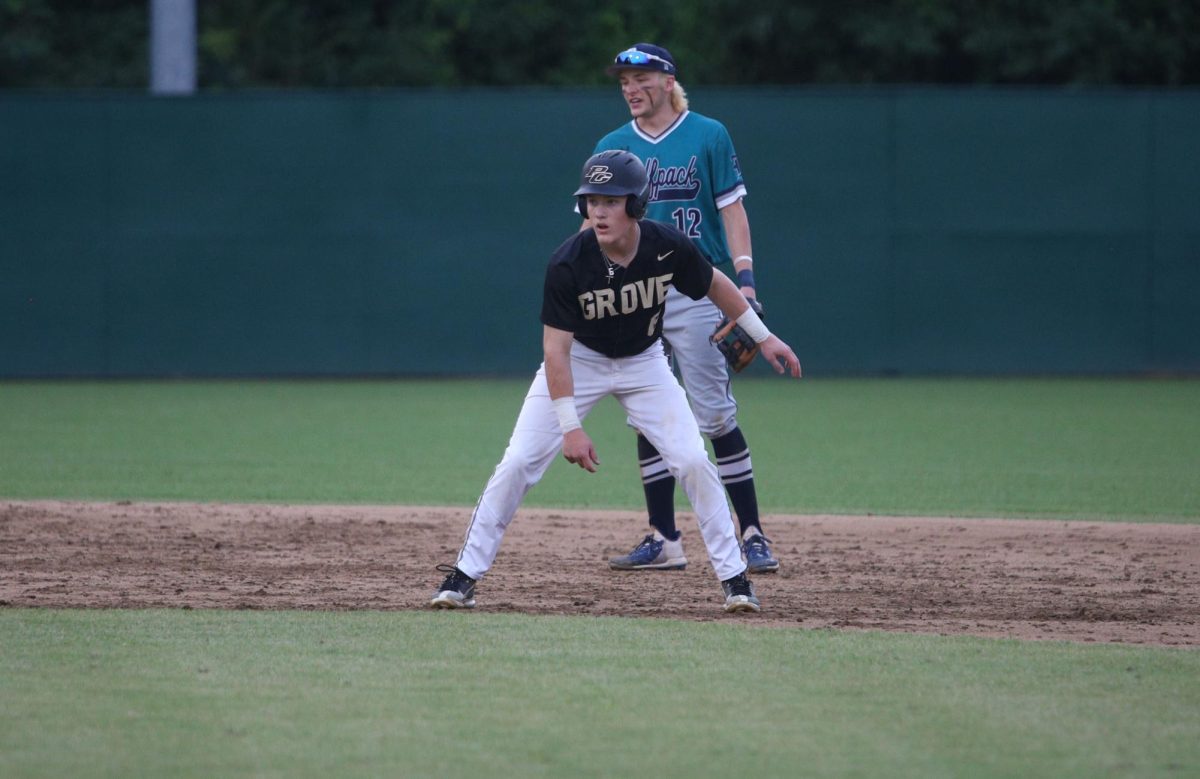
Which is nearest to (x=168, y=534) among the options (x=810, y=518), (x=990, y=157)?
(x=810, y=518)

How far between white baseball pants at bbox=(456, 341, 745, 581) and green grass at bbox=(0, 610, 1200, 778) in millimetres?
296

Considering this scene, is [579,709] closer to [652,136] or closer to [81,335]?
[652,136]

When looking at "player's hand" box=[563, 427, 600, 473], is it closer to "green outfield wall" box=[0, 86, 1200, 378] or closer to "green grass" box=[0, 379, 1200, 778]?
"green grass" box=[0, 379, 1200, 778]

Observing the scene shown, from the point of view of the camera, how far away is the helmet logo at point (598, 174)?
548 centimetres

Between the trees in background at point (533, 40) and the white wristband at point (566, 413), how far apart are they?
19.9 metres

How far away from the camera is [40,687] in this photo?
4543 mm

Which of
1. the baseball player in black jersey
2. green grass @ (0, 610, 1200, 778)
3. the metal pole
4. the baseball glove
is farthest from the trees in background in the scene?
green grass @ (0, 610, 1200, 778)

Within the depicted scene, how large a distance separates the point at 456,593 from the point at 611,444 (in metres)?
6.27

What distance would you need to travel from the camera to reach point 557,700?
4.42 metres

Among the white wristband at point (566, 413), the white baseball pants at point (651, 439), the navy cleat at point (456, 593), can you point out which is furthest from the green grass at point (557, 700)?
the white wristband at point (566, 413)

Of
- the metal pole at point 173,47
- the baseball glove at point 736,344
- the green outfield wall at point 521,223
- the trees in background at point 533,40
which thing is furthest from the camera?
the trees in background at point 533,40

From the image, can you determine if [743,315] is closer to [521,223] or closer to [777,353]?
[777,353]

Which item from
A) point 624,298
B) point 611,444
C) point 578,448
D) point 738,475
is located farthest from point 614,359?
point 611,444

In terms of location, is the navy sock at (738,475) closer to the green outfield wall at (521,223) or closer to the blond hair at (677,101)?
the blond hair at (677,101)
